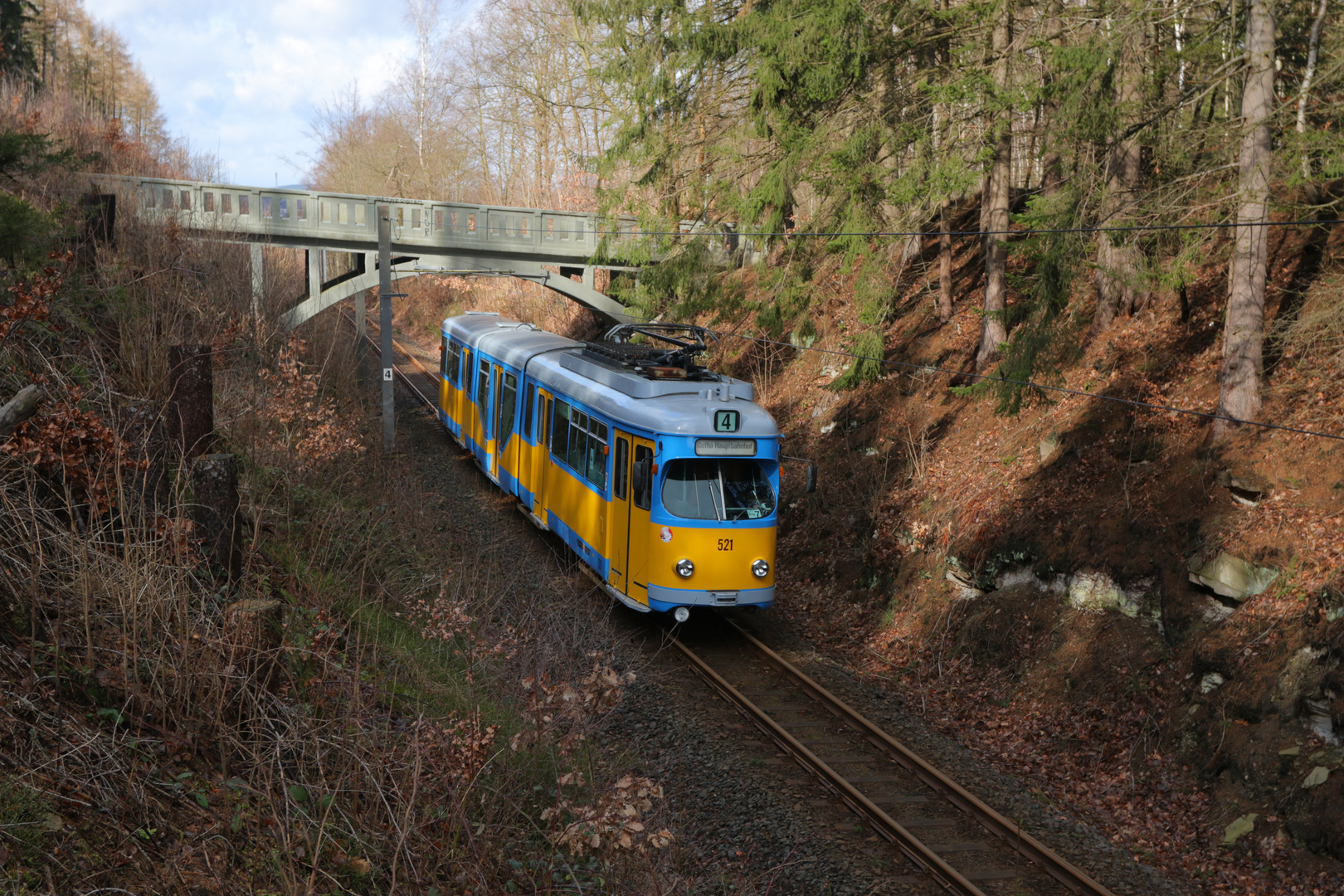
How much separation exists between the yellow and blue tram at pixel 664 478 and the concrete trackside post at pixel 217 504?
5316 millimetres

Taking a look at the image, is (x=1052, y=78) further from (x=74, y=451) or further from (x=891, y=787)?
(x=74, y=451)

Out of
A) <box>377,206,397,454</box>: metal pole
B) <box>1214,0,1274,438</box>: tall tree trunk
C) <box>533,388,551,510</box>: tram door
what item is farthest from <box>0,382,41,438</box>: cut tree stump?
<box>377,206,397,454</box>: metal pole

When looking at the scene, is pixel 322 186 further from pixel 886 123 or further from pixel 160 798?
pixel 160 798

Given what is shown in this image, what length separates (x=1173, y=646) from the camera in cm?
1004

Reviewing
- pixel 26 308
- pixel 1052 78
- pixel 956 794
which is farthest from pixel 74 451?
pixel 1052 78

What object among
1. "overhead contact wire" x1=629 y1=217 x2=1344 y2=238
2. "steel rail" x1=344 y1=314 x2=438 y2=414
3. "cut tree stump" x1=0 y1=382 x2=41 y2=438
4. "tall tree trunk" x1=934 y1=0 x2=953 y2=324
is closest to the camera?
"cut tree stump" x1=0 y1=382 x2=41 y2=438

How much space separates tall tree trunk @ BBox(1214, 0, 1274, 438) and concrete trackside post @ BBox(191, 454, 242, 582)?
10123 mm

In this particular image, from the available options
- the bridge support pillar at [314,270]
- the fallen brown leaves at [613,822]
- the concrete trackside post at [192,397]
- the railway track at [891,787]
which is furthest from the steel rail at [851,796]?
the bridge support pillar at [314,270]

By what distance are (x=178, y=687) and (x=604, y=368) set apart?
859 cm

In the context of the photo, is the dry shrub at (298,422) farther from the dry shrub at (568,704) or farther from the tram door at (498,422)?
the dry shrub at (568,704)

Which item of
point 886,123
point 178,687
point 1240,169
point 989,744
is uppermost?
point 886,123

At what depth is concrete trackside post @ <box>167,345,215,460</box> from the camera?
22.7ft

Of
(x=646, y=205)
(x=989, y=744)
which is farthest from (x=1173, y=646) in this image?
(x=646, y=205)

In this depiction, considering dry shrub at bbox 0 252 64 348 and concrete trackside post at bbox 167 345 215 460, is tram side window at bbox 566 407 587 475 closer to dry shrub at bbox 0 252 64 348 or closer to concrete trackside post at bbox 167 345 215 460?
concrete trackside post at bbox 167 345 215 460
